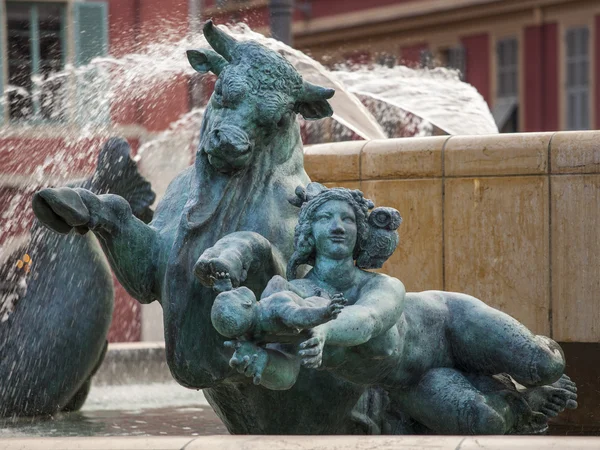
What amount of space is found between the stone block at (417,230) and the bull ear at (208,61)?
68.6 inches

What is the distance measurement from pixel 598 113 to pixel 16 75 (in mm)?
13805

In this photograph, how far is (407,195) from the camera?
261 inches

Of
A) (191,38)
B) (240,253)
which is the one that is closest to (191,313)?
(240,253)

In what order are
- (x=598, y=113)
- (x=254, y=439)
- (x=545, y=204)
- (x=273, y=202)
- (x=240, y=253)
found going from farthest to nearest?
(x=598, y=113), (x=545, y=204), (x=273, y=202), (x=240, y=253), (x=254, y=439)

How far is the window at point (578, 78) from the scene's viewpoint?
31.2 metres

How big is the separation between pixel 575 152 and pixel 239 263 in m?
2.13

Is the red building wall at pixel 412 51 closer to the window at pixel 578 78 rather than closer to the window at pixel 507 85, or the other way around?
the window at pixel 507 85

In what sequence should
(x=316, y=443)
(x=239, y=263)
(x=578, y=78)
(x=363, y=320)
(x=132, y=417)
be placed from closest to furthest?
(x=316, y=443), (x=363, y=320), (x=239, y=263), (x=132, y=417), (x=578, y=78)

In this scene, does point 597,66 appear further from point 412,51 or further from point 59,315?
point 59,315

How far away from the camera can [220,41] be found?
16.4ft

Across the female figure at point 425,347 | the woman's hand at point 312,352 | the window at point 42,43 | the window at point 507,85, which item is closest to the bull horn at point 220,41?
the female figure at point 425,347

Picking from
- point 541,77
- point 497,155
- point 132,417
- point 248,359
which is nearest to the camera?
point 248,359

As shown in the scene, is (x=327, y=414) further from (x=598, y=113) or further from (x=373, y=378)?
(x=598, y=113)

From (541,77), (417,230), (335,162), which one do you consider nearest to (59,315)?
(335,162)
